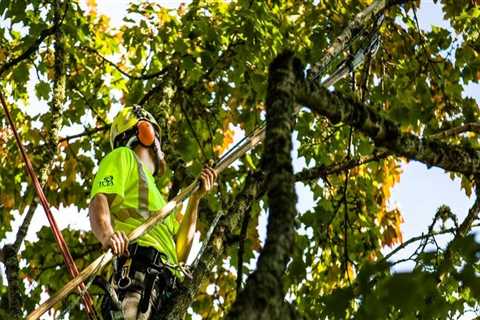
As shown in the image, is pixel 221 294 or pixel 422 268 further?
pixel 221 294

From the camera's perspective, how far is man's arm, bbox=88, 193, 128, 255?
343 centimetres

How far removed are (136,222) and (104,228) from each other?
39cm

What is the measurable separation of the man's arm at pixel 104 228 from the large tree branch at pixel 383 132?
1.51 metres

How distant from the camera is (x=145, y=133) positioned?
4.43m

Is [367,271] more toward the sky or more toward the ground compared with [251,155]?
more toward the ground

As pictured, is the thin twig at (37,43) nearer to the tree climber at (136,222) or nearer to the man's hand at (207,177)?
the tree climber at (136,222)

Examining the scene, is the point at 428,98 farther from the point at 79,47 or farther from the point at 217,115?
the point at 79,47

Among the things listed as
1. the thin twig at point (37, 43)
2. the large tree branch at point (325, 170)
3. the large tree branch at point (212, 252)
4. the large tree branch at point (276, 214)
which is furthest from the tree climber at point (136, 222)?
the thin twig at point (37, 43)

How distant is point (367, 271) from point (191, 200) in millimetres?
2562

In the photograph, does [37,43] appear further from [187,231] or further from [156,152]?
[187,231]

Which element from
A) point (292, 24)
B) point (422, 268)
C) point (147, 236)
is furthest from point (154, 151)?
point (292, 24)

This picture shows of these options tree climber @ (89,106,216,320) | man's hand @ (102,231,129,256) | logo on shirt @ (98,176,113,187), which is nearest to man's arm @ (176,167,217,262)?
tree climber @ (89,106,216,320)

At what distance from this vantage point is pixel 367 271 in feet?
6.50

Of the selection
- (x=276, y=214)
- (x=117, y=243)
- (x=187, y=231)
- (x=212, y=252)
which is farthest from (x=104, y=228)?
(x=276, y=214)
